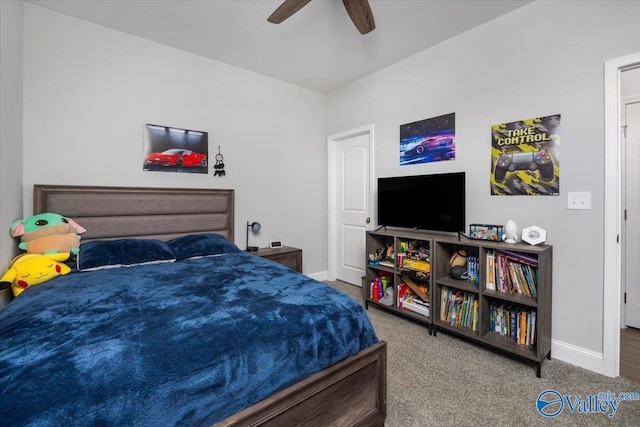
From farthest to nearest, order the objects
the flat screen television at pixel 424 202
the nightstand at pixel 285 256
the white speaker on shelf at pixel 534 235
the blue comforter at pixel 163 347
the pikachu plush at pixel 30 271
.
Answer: the nightstand at pixel 285 256
the flat screen television at pixel 424 202
the white speaker on shelf at pixel 534 235
the pikachu plush at pixel 30 271
the blue comforter at pixel 163 347

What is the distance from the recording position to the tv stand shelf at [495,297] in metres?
2.07

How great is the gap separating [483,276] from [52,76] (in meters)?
4.03

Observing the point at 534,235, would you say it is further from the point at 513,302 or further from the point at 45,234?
the point at 45,234

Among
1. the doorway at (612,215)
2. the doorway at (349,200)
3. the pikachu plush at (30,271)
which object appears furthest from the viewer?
the doorway at (349,200)

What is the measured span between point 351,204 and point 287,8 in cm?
252

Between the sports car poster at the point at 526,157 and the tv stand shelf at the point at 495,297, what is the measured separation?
0.51 m

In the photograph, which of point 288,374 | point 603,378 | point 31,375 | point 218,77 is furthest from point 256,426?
point 218,77

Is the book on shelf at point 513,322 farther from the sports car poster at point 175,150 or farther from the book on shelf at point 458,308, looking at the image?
the sports car poster at point 175,150

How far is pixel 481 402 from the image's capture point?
1.74 meters

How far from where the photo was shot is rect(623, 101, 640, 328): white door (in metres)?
2.67

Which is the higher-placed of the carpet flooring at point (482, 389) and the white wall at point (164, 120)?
the white wall at point (164, 120)

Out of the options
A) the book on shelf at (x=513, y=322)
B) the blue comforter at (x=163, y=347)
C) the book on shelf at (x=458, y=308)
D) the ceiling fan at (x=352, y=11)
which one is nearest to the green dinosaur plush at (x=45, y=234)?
the blue comforter at (x=163, y=347)

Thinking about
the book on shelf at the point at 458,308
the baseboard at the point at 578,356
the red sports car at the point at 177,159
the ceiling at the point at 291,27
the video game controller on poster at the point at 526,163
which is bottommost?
the baseboard at the point at 578,356

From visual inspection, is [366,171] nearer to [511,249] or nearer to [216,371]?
[511,249]
